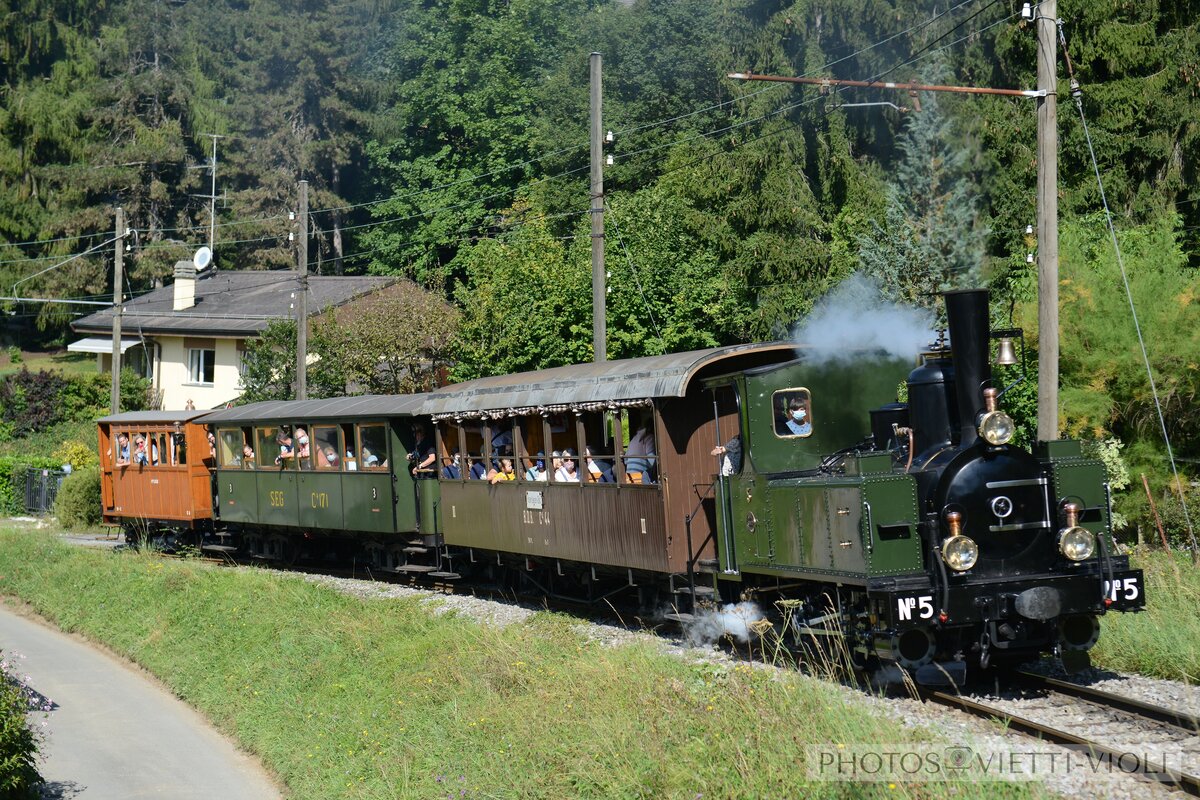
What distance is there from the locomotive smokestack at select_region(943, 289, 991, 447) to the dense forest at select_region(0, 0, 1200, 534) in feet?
7.14

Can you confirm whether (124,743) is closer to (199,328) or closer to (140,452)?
(140,452)

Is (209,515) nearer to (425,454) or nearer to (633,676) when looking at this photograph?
(425,454)

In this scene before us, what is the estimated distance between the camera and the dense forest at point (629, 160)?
2145cm

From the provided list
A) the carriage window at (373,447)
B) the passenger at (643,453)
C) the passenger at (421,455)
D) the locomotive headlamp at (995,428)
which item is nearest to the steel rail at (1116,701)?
the locomotive headlamp at (995,428)

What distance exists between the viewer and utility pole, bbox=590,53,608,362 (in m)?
19.5

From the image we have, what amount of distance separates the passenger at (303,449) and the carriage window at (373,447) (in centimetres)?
189

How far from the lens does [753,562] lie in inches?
445

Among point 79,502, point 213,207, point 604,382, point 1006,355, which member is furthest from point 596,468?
point 213,207

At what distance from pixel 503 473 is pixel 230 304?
1285 inches

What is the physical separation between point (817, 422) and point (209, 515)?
1674 cm

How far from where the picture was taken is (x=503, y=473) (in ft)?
54.8

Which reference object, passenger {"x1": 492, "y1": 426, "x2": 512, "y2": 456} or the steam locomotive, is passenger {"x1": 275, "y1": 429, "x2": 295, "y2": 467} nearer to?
the steam locomotive

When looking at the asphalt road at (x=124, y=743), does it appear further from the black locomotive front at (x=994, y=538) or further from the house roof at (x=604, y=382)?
the black locomotive front at (x=994, y=538)

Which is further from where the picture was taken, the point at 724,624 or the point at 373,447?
the point at 373,447
